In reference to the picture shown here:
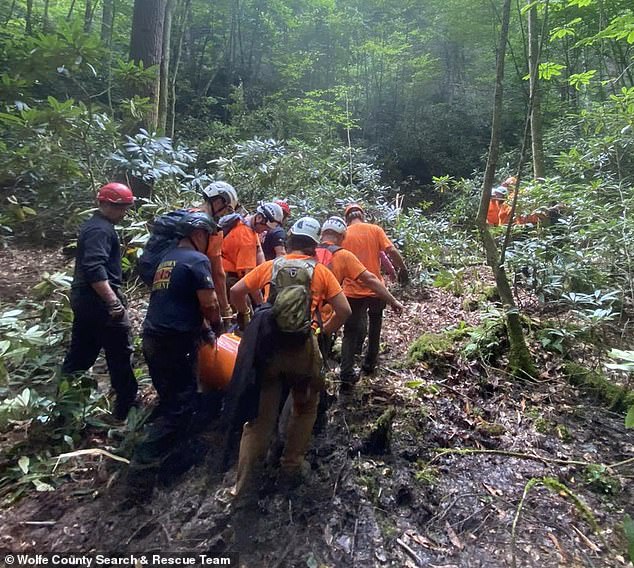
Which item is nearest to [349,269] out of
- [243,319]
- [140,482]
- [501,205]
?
[243,319]

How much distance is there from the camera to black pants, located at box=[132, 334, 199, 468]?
10.5ft

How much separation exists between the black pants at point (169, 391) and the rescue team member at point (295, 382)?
1.83 feet

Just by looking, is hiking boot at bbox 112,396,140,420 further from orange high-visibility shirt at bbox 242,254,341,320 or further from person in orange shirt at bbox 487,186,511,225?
person in orange shirt at bbox 487,186,511,225

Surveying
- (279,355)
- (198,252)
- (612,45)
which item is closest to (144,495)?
(279,355)

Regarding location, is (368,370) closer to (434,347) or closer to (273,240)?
(434,347)

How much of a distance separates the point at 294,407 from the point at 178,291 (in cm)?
121

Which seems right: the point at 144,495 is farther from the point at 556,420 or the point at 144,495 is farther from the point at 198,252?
the point at 556,420

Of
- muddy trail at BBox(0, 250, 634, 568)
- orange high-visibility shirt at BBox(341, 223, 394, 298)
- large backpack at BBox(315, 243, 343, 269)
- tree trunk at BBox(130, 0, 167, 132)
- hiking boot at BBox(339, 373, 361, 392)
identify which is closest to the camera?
muddy trail at BBox(0, 250, 634, 568)

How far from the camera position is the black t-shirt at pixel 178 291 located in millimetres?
3170

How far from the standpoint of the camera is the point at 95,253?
367 cm

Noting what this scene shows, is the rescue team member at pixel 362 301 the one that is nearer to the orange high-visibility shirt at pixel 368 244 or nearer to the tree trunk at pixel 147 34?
the orange high-visibility shirt at pixel 368 244

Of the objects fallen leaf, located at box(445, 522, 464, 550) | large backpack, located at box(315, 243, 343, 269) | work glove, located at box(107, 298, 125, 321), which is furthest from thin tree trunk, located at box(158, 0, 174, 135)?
fallen leaf, located at box(445, 522, 464, 550)

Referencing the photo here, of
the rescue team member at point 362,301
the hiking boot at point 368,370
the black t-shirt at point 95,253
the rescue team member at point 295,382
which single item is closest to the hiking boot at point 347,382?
the rescue team member at point 362,301

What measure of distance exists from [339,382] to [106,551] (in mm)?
2601
